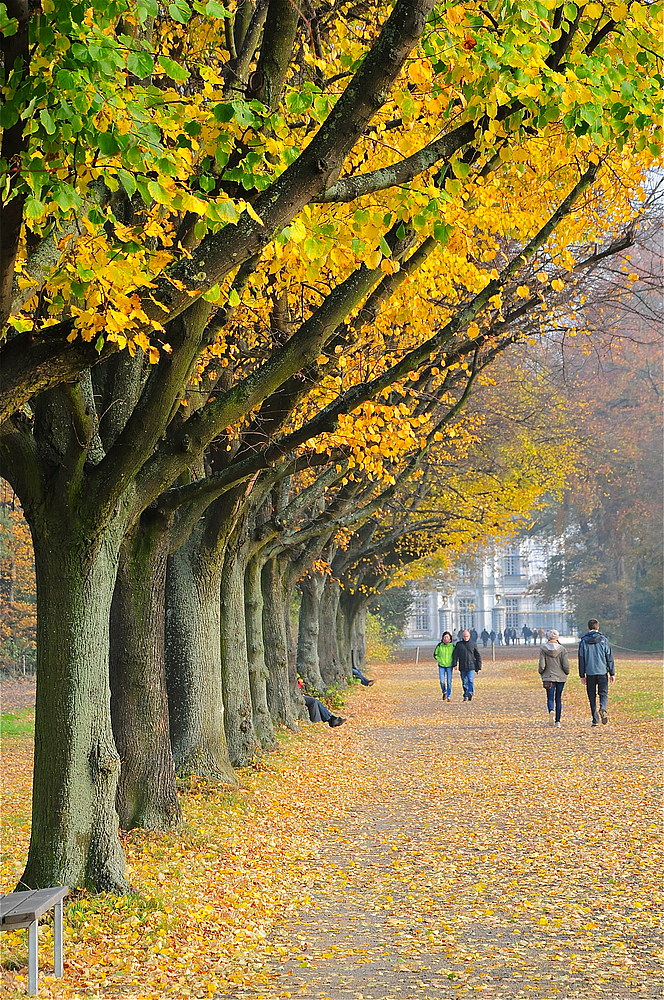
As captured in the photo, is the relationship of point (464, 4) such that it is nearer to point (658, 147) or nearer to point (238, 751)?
point (658, 147)

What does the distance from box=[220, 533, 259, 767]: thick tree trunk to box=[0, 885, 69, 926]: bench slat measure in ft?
26.4

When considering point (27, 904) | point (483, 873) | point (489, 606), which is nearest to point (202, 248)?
point (27, 904)

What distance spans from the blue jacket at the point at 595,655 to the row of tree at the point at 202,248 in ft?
23.5

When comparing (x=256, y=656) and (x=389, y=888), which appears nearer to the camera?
(x=389, y=888)

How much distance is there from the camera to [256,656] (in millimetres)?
16656

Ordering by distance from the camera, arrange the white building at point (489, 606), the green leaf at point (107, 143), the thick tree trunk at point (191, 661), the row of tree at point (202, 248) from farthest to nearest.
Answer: the white building at point (489, 606) → the thick tree trunk at point (191, 661) → the row of tree at point (202, 248) → the green leaf at point (107, 143)

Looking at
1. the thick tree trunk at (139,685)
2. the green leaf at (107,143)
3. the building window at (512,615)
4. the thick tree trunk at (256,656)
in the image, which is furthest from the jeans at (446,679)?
the building window at (512,615)

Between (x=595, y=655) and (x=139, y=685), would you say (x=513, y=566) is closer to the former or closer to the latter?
(x=595, y=655)

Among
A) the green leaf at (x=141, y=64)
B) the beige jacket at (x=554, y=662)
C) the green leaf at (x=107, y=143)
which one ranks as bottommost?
the beige jacket at (x=554, y=662)

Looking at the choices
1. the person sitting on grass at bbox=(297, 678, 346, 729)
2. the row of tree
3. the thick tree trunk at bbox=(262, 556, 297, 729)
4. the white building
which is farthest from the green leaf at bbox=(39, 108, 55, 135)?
the white building

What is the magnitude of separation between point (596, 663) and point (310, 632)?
9.74 meters

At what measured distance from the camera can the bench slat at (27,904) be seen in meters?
5.49

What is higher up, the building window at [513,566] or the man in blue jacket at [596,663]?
the building window at [513,566]

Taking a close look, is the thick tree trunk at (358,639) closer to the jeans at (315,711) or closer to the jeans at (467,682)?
the jeans at (467,682)
